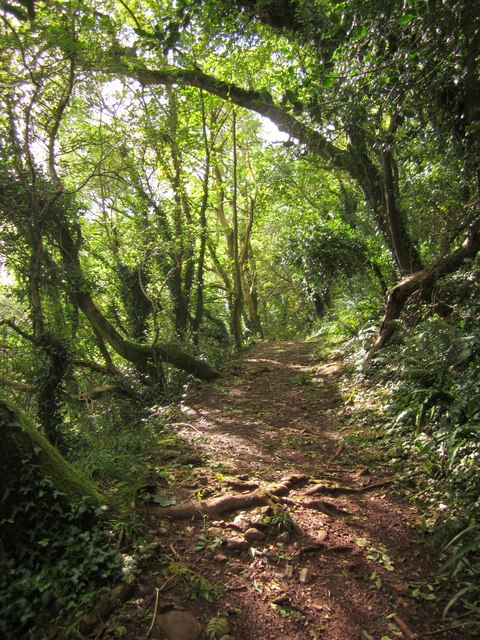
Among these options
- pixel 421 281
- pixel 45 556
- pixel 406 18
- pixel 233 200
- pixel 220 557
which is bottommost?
pixel 220 557

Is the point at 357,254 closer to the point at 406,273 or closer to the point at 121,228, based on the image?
the point at 406,273

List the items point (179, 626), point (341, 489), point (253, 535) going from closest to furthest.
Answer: point (179, 626), point (253, 535), point (341, 489)

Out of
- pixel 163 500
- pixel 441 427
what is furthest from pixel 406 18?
pixel 163 500

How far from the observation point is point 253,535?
331cm

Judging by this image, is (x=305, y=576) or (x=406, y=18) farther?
(x=406, y=18)

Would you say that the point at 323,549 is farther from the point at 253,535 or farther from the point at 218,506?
the point at 218,506

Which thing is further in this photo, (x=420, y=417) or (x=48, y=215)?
(x=48, y=215)

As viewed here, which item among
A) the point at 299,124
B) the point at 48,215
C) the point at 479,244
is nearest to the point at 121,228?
the point at 48,215

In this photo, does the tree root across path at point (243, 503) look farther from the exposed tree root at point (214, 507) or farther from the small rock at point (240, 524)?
the small rock at point (240, 524)

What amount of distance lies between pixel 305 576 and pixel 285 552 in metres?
0.27

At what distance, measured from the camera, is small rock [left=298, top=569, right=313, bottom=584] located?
2.94 m

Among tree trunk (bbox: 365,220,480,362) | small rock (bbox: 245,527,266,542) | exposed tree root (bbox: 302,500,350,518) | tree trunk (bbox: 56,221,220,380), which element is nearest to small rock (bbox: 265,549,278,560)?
small rock (bbox: 245,527,266,542)

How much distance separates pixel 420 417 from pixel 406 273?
402 centimetres

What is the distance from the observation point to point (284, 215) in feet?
66.0
